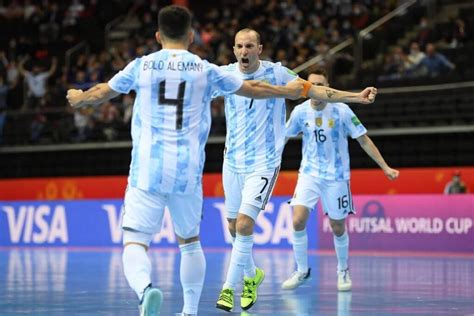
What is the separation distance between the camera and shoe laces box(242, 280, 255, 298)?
33.5 feet

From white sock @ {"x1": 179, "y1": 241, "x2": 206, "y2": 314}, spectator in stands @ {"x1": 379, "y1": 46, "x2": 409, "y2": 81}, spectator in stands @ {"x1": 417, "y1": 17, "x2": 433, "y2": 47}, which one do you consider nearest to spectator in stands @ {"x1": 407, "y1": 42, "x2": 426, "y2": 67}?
spectator in stands @ {"x1": 379, "y1": 46, "x2": 409, "y2": 81}

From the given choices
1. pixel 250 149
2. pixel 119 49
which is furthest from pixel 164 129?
pixel 119 49

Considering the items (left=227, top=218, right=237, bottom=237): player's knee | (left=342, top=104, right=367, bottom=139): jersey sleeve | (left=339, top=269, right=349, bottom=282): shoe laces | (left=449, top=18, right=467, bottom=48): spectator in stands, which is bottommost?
(left=339, top=269, right=349, bottom=282): shoe laces

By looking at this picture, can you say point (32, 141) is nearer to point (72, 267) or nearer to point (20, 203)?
point (20, 203)

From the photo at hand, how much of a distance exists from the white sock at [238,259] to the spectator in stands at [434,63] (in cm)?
1400

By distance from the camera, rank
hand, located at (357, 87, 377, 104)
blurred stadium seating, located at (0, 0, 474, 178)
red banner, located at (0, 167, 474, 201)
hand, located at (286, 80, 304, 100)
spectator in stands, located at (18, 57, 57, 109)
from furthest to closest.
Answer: spectator in stands, located at (18, 57, 57, 109), blurred stadium seating, located at (0, 0, 474, 178), red banner, located at (0, 167, 474, 201), hand, located at (357, 87, 377, 104), hand, located at (286, 80, 304, 100)

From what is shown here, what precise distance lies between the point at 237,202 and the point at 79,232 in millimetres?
14994

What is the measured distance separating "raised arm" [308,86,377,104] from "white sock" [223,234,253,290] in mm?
1635

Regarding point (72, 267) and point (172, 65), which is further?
point (72, 267)

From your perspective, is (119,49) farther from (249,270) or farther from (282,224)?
(249,270)

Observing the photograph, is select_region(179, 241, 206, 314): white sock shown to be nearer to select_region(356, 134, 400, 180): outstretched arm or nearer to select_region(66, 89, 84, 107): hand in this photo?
select_region(66, 89, 84, 107): hand

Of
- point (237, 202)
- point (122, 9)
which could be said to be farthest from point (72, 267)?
point (122, 9)

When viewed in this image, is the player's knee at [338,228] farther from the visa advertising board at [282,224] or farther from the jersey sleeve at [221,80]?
the visa advertising board at [282,224]

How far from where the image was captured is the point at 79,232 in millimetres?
25219
